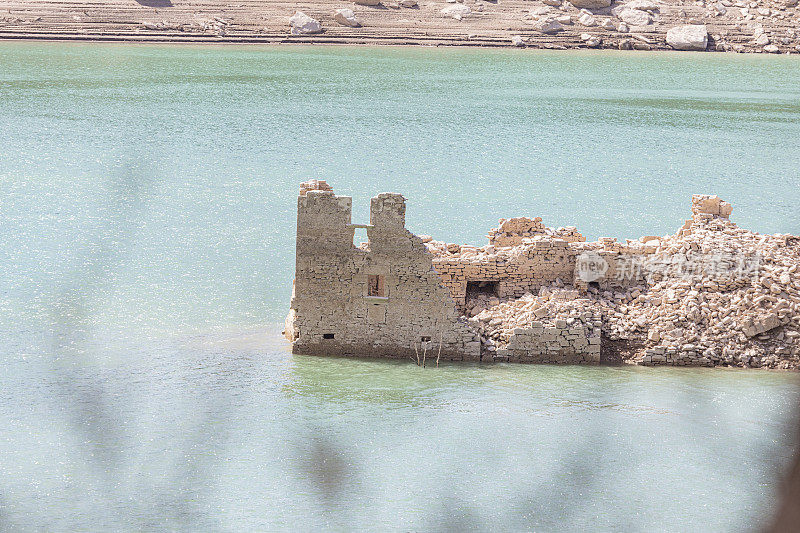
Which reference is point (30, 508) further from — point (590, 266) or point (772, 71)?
point (772, 71)

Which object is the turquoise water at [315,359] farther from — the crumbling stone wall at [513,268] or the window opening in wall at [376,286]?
the crumbling stone wall at [513,268]

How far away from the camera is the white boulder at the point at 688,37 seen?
265 feet

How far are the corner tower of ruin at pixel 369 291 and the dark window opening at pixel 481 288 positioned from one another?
747 millimetres

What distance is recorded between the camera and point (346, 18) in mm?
77750

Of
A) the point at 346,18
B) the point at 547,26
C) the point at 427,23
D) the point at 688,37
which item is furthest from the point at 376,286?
the point at 688,37

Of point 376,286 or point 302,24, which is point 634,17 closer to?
point 302,24

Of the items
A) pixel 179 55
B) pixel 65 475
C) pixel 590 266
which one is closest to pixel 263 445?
pixel 65 475

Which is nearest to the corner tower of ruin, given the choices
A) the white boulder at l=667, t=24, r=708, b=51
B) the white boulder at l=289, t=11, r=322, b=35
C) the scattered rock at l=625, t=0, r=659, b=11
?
the white boulder at l=289, t=11, r=322, b=35

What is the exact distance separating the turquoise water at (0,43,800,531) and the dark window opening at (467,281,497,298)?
4.70 feet

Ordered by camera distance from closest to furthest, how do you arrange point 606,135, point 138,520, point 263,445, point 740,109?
point 138,520 < point 263,445 < point 606,135 < point 740,109

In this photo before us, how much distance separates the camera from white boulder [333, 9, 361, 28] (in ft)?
254

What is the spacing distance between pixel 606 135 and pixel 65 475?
41.5m

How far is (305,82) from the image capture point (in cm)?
6612

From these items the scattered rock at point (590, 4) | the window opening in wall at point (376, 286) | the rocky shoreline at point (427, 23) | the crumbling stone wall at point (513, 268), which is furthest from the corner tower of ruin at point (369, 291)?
the scattered rock at point (590, 4)
